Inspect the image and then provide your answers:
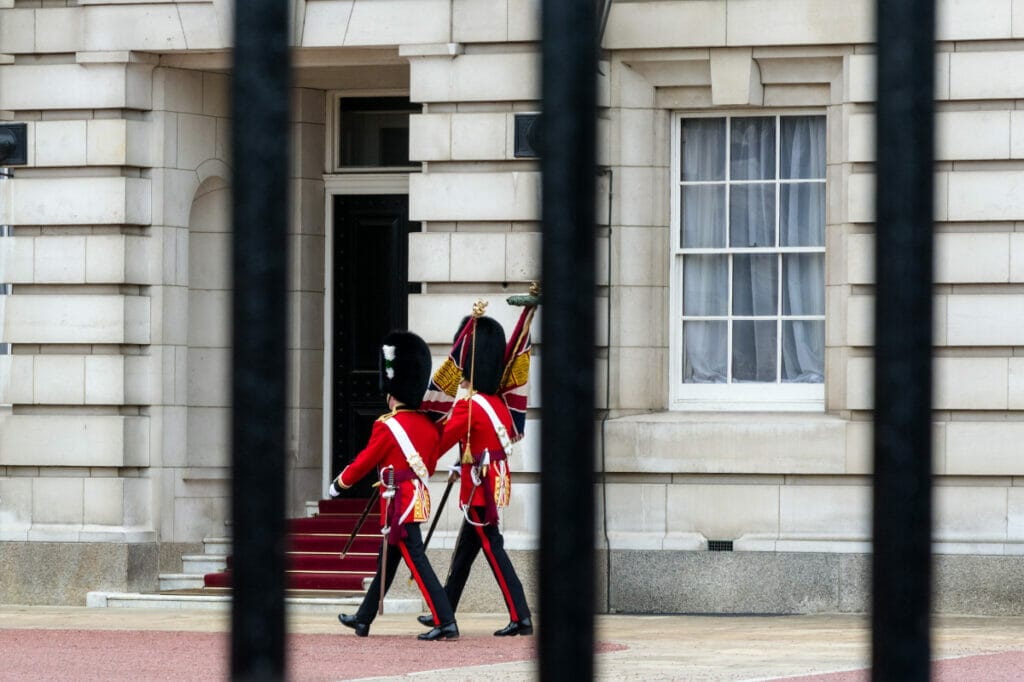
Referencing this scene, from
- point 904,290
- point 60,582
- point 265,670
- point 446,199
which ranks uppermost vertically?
point 446,199

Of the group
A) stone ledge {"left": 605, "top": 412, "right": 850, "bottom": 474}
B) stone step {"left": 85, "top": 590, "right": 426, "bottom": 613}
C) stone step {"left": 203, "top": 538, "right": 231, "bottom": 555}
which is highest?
stone ledge {"left": 605, "top": 412, "right": 850, "bottom": 474}

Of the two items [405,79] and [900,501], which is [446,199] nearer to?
[405,79]

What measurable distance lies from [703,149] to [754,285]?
1080 mm

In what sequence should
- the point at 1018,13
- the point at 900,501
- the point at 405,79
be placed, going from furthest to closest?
the point at 405,79
the point at 1018,13
the point at 900,501

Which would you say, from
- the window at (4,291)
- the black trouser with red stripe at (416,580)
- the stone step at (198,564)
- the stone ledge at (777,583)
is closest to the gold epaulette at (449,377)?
the black trouser with red stripe at (416,580)

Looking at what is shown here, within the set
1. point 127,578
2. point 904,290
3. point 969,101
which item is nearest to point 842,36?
point 969,101

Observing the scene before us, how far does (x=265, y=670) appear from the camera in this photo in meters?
1.91

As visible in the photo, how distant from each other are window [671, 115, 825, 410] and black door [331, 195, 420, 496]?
9.12 feet

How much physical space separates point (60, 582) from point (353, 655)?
4356 mm

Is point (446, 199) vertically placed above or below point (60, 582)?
above

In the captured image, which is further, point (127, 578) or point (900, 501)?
point (127, 578)

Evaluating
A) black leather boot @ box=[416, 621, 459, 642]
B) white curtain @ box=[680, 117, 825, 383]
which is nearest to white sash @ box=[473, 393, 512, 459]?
black leather boot @ box=[416, 621, 459, 642]

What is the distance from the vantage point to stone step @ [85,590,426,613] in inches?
525

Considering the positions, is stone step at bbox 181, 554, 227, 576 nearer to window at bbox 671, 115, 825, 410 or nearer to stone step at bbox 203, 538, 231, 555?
stone step at bbox 203, 538, 231, 555
